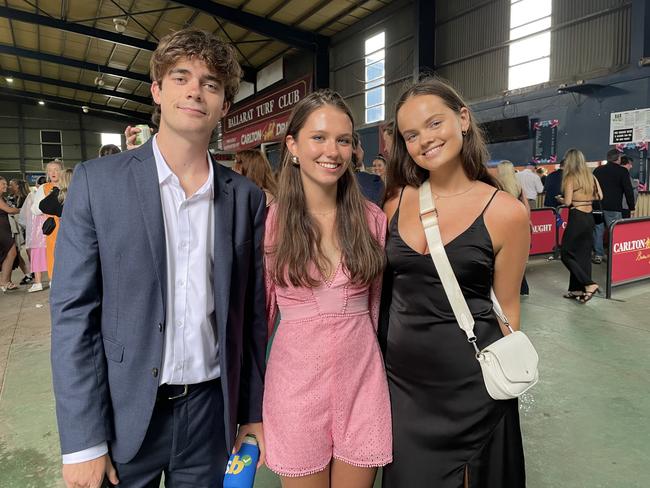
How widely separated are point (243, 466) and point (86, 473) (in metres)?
0.41

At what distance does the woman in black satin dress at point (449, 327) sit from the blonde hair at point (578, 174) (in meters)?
4.55

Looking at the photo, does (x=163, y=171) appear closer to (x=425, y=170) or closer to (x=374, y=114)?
(x=425, y=170)

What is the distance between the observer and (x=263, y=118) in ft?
56.5

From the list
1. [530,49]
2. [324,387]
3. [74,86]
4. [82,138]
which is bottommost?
[324,387]

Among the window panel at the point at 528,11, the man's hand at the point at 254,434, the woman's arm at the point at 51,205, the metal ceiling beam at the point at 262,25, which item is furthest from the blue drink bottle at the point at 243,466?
the metal ceiling beam at the point at 262,25

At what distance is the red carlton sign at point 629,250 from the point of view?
548cm

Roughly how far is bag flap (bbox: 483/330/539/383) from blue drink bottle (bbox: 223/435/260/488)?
738 mm

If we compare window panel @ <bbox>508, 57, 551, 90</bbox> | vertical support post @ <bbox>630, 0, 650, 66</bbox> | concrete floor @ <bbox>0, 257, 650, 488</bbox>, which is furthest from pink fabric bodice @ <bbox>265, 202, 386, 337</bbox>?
window panel @ <bbox>508, 57, 551, 90</bbox>

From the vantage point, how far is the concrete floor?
2266 millimetres

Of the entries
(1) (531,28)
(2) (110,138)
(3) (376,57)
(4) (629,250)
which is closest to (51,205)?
(4) (629,250)

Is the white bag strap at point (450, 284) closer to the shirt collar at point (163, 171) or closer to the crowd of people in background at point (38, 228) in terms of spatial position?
the shirt collar at point (163, 171)

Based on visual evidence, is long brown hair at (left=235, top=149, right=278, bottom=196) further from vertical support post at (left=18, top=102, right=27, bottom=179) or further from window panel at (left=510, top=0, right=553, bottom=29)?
vertical support post at (left=18, top=102, right=27, bottom=179)

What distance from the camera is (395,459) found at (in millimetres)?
1334

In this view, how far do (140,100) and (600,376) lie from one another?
2463cm
